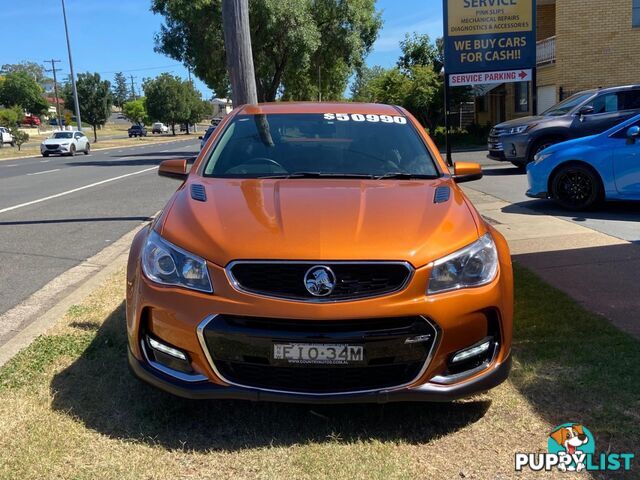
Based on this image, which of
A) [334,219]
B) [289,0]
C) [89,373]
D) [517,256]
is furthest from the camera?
[289,0]

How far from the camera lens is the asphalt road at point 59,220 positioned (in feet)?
22.0

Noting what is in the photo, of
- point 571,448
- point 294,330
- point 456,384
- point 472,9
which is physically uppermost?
point 472,9

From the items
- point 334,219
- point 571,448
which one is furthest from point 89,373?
point 571,448

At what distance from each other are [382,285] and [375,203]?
0.67m

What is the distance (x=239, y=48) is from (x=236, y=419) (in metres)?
6.10

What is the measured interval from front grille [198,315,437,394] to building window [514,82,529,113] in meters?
23.6

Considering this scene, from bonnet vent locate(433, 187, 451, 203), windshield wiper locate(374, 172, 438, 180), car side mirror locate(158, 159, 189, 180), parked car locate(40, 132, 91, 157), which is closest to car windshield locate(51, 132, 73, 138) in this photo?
parked car locate(40, 132, 91, 157)

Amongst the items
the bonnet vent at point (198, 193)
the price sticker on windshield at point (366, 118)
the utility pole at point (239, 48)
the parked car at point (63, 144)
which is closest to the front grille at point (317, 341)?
the bonnet vent at point (198, 193)

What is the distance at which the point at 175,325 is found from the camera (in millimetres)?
2922

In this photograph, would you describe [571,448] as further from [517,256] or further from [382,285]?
[517,256]

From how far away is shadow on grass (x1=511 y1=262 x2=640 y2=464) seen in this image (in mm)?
3115

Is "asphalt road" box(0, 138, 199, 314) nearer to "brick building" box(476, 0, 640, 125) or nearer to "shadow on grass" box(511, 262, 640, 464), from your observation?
"shadow on grass" box(511, 262, 640, 464)

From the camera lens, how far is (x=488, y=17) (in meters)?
17.0

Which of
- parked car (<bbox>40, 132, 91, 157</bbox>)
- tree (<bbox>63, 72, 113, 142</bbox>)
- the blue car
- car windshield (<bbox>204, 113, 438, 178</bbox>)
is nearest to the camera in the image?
car windshield (<bbox>204, 113, 438, 178</bbox>)
